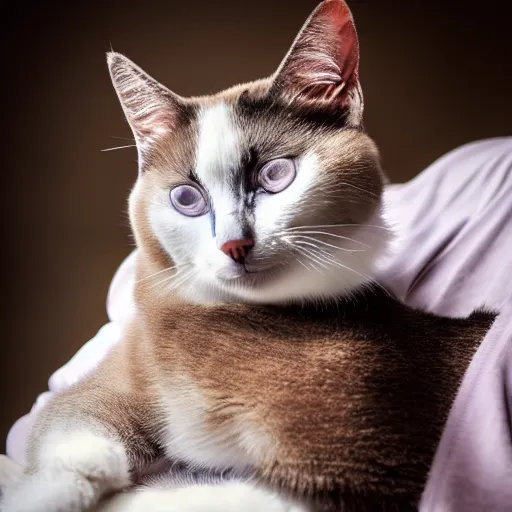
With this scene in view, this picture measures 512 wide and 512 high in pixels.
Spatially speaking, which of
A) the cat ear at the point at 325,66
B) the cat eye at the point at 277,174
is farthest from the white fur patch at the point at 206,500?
the cat ear at the point at 325,66

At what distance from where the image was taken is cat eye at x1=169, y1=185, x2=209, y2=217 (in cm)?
57

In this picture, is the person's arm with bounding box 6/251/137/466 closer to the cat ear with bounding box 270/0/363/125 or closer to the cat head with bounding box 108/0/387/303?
the cat head with bounding box 108/0/387/303

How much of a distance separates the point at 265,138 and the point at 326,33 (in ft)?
0.41

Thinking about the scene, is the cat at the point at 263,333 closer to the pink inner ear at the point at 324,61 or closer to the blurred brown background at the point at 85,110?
the pink inner ear at the point at 324,61

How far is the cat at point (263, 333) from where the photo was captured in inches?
19.7

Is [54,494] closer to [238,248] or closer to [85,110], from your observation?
[238,248]

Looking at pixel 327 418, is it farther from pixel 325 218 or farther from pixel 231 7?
pixel 231 7

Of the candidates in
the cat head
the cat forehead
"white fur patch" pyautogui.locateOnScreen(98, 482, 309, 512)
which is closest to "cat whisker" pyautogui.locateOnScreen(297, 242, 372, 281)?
A: the cat head

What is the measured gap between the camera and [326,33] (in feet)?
1.89

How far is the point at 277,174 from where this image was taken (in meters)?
0.57

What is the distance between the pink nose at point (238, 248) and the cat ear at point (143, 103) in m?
0.18

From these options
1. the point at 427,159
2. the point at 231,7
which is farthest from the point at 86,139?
the point at 427,159

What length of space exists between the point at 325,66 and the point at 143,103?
0.20 metres

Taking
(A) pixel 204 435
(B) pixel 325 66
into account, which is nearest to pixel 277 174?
(B) pixel 325 66
